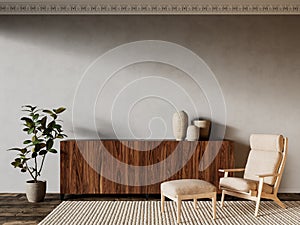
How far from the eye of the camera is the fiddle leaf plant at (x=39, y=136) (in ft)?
17.0

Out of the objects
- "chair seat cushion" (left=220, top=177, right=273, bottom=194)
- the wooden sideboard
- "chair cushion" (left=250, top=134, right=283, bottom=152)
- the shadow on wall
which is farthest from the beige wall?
"chair seat cushion" (left=220, top=177, right=273, bottom=194)

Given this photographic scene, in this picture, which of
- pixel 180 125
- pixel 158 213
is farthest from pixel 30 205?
pixel 180 125

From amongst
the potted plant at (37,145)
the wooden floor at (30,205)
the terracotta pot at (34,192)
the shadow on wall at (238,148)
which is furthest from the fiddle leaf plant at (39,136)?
the shadow on wall at (238,148)

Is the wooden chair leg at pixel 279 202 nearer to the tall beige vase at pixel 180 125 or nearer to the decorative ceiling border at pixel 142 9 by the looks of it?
the tall beige vase at pixel 180 125

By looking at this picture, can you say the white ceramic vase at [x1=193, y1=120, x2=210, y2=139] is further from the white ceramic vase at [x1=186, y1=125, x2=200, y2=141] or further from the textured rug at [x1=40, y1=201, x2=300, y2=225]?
the textured rug at [x1=40, y1=201, x2=300, y2=225]

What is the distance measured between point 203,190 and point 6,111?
2987mm

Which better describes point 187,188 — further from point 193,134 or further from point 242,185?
point 193,134

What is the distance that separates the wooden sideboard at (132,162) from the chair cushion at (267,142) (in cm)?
40

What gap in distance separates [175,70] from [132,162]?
1384 mm

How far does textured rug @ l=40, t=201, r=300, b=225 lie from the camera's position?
13.9ft

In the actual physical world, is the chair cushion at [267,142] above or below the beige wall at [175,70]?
below

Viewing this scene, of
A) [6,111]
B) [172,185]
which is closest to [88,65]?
[6,111]

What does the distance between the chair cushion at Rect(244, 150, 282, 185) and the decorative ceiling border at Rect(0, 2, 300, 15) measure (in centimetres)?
198

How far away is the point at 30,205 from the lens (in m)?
5.00
